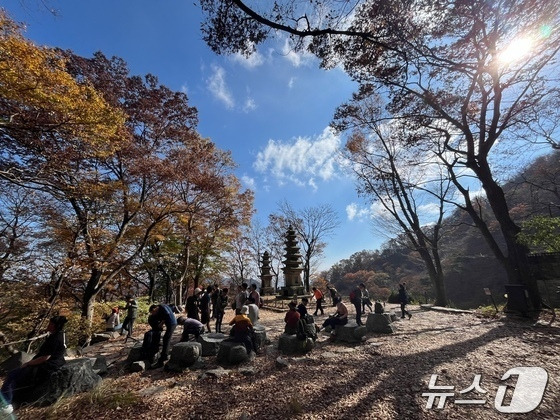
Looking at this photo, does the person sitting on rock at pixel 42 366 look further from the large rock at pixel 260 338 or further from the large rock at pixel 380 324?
the large rock at pixel 380 324

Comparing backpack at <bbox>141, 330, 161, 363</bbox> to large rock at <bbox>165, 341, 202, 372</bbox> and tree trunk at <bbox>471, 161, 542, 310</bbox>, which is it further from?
tree trunk at <bbox>471, 161, 542, 310</bbox>

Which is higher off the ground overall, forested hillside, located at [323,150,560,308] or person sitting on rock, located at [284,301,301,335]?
forested hillside, located at [323,150,560,308]

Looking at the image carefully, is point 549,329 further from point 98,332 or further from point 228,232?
point 228,232

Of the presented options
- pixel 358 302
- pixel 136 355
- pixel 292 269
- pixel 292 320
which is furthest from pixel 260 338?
pixel 292 269

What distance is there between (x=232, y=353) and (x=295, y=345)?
1.68 meters

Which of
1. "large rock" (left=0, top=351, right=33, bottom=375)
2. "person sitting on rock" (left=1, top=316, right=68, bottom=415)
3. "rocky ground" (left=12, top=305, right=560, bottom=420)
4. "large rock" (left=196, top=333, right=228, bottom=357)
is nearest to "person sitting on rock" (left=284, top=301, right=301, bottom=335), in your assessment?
"rocky ground" (left=12, top=305, right=560, bottom=420)

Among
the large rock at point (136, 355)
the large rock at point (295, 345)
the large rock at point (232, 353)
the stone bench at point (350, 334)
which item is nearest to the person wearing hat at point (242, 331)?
the large rock at point (232, 353)

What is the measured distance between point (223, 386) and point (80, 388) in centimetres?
244

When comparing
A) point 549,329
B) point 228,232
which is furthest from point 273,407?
point 228,232

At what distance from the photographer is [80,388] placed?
4.27 meters

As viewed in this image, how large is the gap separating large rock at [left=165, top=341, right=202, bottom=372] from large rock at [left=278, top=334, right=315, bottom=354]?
2.24m

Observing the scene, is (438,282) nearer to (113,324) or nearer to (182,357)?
(182,357)

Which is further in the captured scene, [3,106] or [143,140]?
[143,140]

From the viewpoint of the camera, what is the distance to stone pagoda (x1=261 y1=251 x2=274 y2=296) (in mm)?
24766
